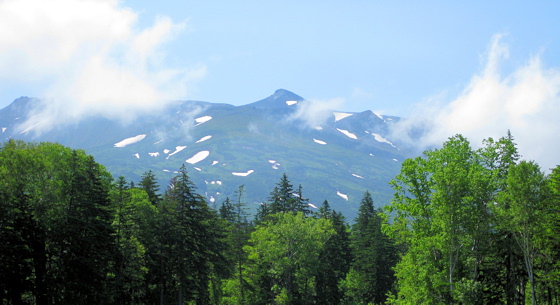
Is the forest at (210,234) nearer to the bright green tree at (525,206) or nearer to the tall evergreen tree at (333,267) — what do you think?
the bright green tree at (525,206)

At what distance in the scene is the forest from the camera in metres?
29.1

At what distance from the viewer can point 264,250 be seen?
181 ft

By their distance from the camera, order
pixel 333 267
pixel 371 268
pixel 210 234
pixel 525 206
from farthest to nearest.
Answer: pixel 333 267
pixel 371 268
pixel 210 234
pixel 525 206

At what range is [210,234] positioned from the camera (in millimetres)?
48500

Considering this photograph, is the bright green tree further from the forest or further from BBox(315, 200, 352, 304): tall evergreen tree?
BBox(315, 200, 352, 304): tall evergreen tree

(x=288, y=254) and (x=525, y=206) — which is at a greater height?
(x=525, y=206)

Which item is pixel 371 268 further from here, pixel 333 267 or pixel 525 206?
pixel 525 206

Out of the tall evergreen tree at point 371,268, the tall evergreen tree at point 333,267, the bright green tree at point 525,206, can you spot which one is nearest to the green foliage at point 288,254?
the tall evergreen tree at point 333,267

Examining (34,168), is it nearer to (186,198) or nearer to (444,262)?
(186,198)

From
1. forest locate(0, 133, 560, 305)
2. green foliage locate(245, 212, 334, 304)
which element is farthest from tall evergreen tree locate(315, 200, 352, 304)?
forest locate(0, 133, 560, 305)

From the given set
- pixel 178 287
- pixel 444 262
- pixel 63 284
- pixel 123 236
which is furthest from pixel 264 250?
pixel 444 262


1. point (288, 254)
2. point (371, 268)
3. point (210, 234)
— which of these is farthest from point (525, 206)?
point (371, 268)

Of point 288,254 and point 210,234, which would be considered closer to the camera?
point 210,234

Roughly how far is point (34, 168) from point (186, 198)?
47.9 feet
